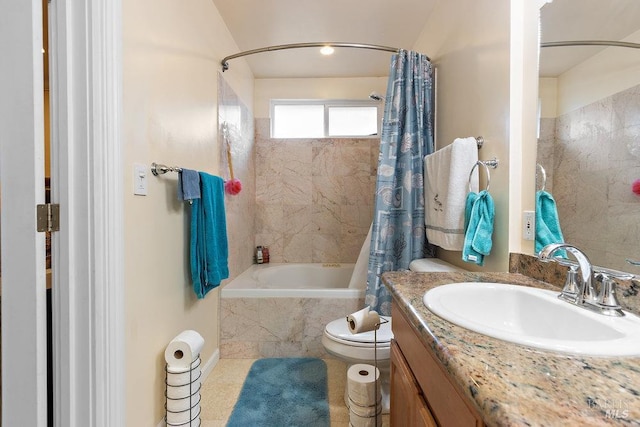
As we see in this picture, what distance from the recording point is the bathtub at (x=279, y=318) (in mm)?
2037

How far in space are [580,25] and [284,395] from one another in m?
2.13

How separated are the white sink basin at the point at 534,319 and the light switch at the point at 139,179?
115 cm

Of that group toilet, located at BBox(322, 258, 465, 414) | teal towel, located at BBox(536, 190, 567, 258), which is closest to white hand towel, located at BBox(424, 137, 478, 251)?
toilet, located at BBox(322, 258, 465, 414)

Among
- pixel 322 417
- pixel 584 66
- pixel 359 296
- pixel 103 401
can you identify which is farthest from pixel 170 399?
pixel 584 66

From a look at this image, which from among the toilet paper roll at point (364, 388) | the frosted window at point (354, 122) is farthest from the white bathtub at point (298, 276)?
the frosted window at point (354, 122)

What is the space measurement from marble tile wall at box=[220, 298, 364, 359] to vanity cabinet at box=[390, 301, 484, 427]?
3.47ft

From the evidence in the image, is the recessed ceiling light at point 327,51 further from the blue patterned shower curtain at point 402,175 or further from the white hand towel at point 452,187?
the white hand towel at point 452,187

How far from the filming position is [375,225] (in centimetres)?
188

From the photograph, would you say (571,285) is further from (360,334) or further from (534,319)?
(360,334)

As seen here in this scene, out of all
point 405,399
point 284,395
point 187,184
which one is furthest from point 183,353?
point 405,399

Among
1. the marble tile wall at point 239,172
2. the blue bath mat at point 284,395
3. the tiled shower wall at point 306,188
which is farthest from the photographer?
the tiled shower wall at point 306,188

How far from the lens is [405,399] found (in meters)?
0.84

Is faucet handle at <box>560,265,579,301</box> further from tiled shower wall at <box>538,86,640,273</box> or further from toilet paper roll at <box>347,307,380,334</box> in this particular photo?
toilet paper roll at <box>347,307,380,334</box>

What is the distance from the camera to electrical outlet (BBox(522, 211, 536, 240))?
1.12m
